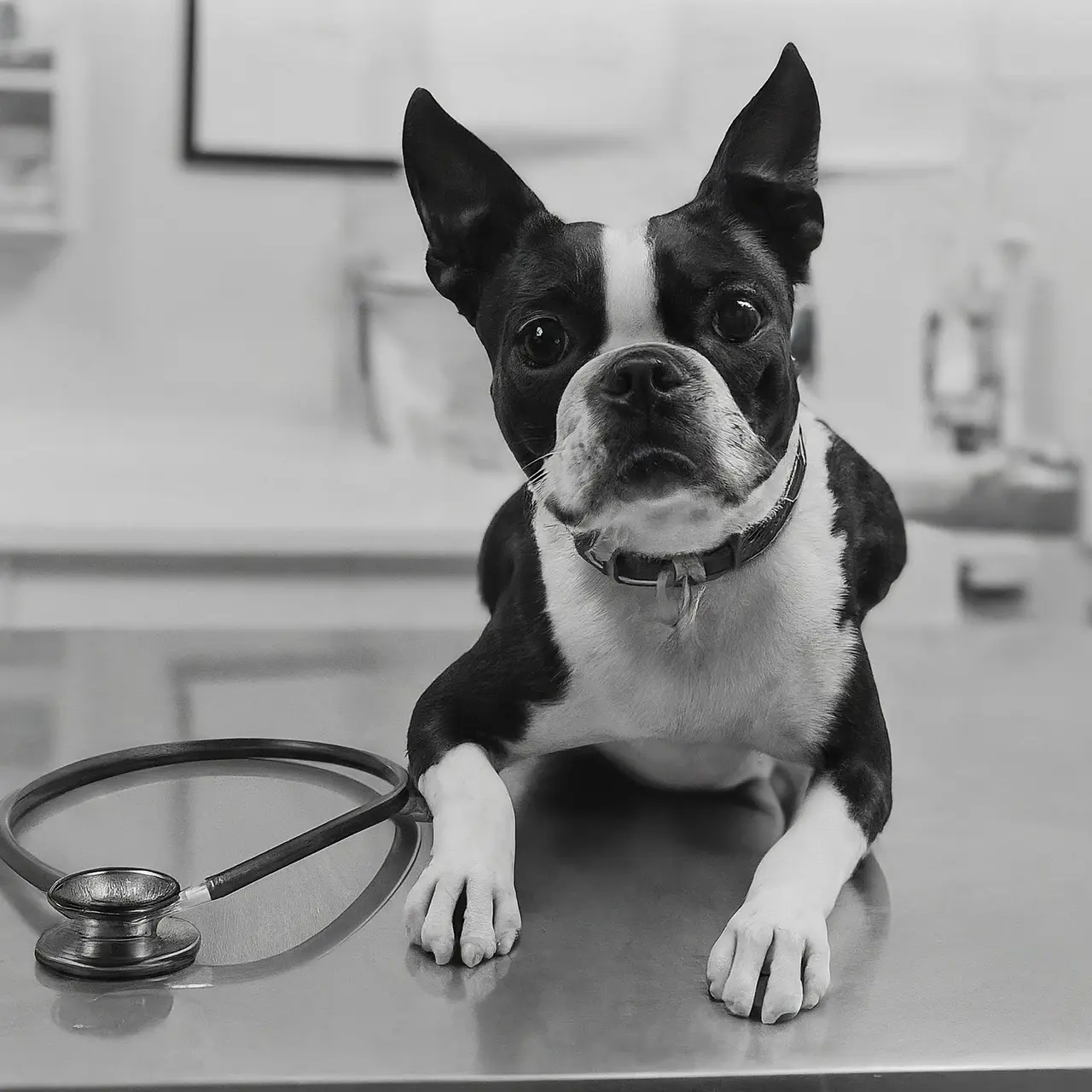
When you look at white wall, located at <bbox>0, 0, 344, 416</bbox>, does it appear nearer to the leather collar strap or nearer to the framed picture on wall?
the framed picture on wall

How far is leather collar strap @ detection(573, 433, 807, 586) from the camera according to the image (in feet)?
2.64

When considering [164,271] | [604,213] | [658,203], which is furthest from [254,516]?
[658,203]

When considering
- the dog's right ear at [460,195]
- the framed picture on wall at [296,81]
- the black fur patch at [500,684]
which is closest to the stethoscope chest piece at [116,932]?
the black fur patch at [500,684]

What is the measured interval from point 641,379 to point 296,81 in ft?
9.55

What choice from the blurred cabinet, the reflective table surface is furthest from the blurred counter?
the reflective table surface

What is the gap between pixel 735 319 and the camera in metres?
0.80

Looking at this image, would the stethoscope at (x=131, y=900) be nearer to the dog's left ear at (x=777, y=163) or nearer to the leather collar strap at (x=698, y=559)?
the leather collar strap at (x=698, y=559)

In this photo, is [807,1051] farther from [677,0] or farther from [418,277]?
[677,0]

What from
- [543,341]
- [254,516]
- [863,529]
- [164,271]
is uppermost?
[543,341]

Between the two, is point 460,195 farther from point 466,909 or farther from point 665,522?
point 466,909

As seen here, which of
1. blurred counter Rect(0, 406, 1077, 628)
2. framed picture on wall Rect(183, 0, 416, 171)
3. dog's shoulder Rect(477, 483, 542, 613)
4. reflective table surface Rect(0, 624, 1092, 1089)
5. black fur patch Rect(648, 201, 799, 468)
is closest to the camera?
reflective table surface Rect(0, 624, 1092, 1089)

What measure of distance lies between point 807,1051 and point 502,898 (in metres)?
0.19

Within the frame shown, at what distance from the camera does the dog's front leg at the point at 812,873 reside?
0.63 meters

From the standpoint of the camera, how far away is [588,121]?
3467 mm
